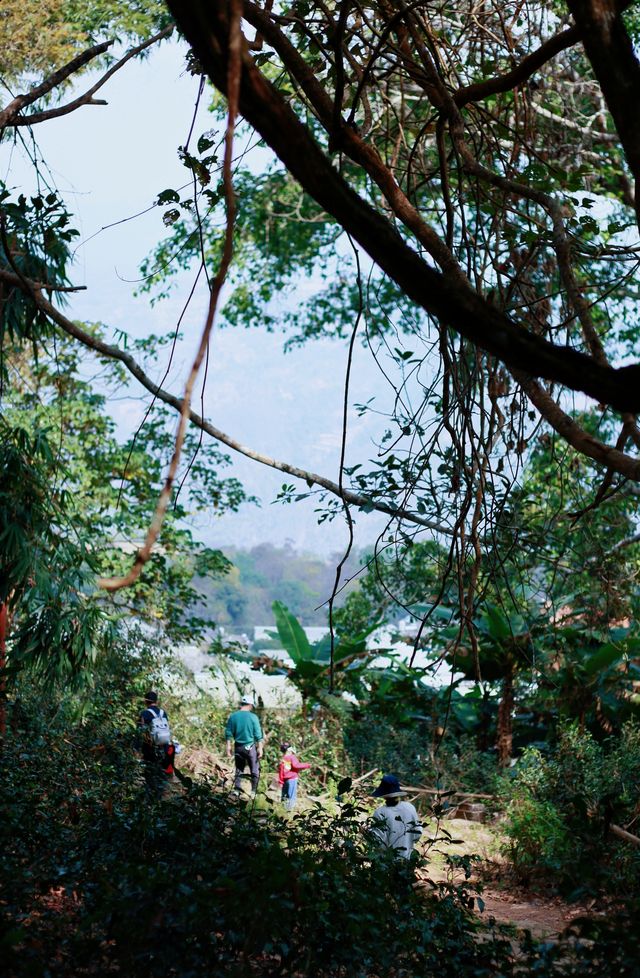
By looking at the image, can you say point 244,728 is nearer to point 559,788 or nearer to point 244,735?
point 244,735

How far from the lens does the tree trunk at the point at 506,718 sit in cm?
1009

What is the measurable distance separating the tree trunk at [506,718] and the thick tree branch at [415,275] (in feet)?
29.0

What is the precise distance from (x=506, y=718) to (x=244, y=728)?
2.80 meters

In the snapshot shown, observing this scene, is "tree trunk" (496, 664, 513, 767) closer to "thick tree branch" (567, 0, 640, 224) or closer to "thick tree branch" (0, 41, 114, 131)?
"thick tree branch" (0, 41, 114, 131)

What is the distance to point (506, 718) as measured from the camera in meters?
10.2

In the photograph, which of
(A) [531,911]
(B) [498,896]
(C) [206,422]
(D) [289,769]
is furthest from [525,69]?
(D) [289,769]

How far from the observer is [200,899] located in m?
2.37

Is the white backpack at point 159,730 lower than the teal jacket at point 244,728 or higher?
lower

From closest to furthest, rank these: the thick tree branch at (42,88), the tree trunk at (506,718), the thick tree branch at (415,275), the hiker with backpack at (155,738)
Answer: the thick tree branch at (415,275), the thick tree branch at (42,88), the hiker with backpack at (155,738), the tree trunk at (506,718)

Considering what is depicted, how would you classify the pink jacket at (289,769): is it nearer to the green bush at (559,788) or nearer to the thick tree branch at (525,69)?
the green bush at (559,788)

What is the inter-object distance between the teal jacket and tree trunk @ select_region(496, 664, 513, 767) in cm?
260

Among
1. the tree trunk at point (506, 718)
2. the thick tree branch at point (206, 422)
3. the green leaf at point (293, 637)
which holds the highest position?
the green leaf at point (293, 637)

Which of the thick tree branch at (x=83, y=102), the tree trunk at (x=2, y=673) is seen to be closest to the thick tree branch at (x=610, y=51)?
the thick tree branch at (x=83, y=102)

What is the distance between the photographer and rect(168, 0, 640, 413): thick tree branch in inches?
60.8
